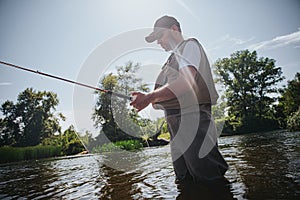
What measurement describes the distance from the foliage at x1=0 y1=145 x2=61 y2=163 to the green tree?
31.5m

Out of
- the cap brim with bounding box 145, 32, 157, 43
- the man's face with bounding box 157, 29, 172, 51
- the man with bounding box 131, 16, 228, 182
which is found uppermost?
the cap brim with bounding box 145, 32, 157, 43

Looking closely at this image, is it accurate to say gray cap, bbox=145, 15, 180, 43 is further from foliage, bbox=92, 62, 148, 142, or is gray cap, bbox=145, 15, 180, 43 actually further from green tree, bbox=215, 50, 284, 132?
green tree, bbox=215, 50, 284, 132

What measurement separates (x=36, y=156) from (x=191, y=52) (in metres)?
21.4

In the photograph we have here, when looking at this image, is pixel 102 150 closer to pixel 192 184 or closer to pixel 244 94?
pixel 192 184

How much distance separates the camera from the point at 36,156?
19.2 meters

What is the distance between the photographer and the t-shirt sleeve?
227cm

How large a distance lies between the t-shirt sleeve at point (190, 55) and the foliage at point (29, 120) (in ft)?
148

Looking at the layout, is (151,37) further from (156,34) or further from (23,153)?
(23,153)

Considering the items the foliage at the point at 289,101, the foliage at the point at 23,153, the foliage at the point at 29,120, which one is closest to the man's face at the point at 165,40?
the foliage at the point at 23,153

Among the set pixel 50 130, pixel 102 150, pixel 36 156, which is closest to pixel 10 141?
pixel 50 130

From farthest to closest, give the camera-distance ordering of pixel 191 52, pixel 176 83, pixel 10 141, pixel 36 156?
pixel 10 141 < pixel 36 156 < pixel 191 52 < pixel 176 83

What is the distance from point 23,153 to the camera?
18.0 meters

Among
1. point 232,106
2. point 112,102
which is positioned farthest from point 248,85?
point 112,102

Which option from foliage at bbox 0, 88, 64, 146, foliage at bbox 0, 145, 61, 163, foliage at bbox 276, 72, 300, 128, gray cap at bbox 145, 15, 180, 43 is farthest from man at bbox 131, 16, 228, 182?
foliage at bbox 0, 88, 64, 146
